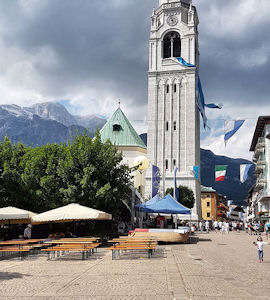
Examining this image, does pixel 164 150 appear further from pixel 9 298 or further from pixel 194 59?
pixel 9 298

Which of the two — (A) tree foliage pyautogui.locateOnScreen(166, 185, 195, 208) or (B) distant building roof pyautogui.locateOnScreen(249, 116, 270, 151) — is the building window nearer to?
(B) distant building roof pyautogui.locateOnScreen(249, 116, 270, 151)

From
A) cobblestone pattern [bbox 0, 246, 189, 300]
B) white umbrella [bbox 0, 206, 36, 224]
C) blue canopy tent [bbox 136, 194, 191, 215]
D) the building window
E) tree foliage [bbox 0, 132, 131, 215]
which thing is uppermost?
the building window

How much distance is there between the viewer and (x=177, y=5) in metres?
68.6

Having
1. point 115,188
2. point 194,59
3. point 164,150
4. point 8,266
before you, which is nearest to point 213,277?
point 8,266

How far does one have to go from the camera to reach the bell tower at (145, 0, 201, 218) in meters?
61.7

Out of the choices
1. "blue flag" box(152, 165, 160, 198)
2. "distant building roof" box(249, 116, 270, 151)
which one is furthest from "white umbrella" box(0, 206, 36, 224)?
"distant building roof" box(249, 116, 270, 151)

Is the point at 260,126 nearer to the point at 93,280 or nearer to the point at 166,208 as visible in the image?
the point at 166,208

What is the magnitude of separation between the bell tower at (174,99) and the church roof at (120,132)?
3610 millimetres

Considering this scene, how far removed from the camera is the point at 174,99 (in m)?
63.9

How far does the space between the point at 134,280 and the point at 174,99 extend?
55.6 m

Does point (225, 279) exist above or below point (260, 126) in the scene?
below

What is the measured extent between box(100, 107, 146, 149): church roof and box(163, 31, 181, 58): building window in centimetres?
1372

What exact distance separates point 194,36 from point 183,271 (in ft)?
193

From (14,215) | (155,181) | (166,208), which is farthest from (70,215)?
(155,181)
